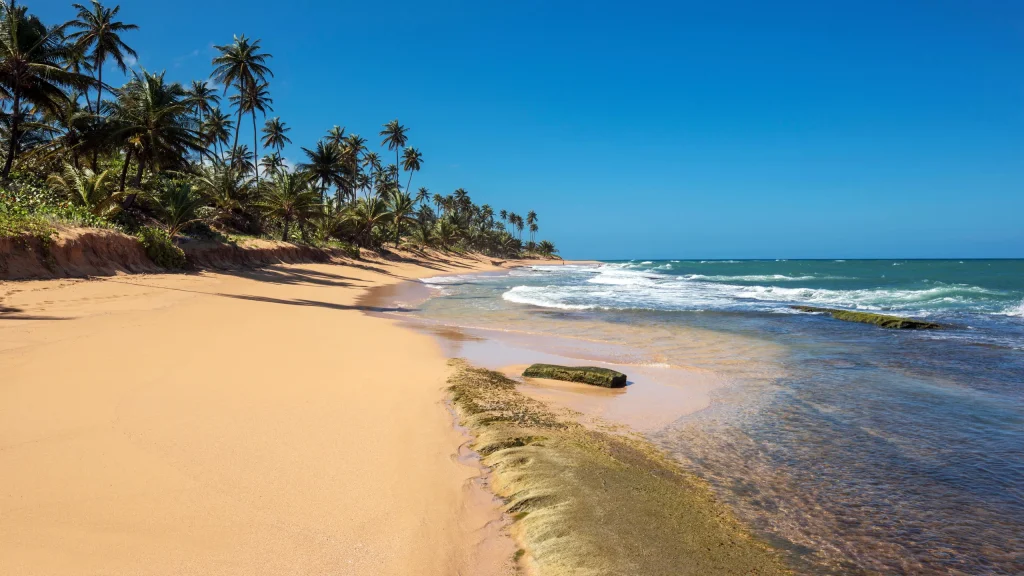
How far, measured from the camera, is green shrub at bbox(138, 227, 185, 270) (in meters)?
18.3

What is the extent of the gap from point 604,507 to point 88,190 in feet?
78.3

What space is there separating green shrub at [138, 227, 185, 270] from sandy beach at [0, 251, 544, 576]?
11.9 meters

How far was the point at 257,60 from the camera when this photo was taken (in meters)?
38.8

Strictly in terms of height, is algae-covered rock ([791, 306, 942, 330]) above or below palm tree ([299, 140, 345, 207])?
below

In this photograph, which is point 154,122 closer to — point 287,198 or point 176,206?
point 176,206

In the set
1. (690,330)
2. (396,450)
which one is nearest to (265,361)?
(396,450)

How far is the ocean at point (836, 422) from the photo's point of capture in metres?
3.32

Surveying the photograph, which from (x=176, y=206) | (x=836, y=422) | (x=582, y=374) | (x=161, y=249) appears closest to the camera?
(x=836, y=422)

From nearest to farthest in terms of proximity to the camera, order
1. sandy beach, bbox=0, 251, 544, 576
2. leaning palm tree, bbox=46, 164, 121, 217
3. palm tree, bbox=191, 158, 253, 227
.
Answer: sandy beach, bbox=0, 251, 544, 576
leaning palm tree, bbox=46, 164, 121, 217
palm tree, bbox=191, 158, 253, 227

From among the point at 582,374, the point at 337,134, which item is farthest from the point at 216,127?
the point at 582,374

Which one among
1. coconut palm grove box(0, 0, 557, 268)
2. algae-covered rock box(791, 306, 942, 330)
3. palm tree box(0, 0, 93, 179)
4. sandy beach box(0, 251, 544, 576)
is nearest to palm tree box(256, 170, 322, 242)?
coconut palm grove box(0, 0, 557, 268)

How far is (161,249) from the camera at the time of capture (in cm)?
1884

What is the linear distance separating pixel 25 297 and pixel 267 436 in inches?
390

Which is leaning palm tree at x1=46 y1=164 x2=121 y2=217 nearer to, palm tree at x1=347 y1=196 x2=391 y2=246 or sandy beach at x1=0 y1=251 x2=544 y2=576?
sandy beach at x1=0 y1=251 x2=544 y2=576
